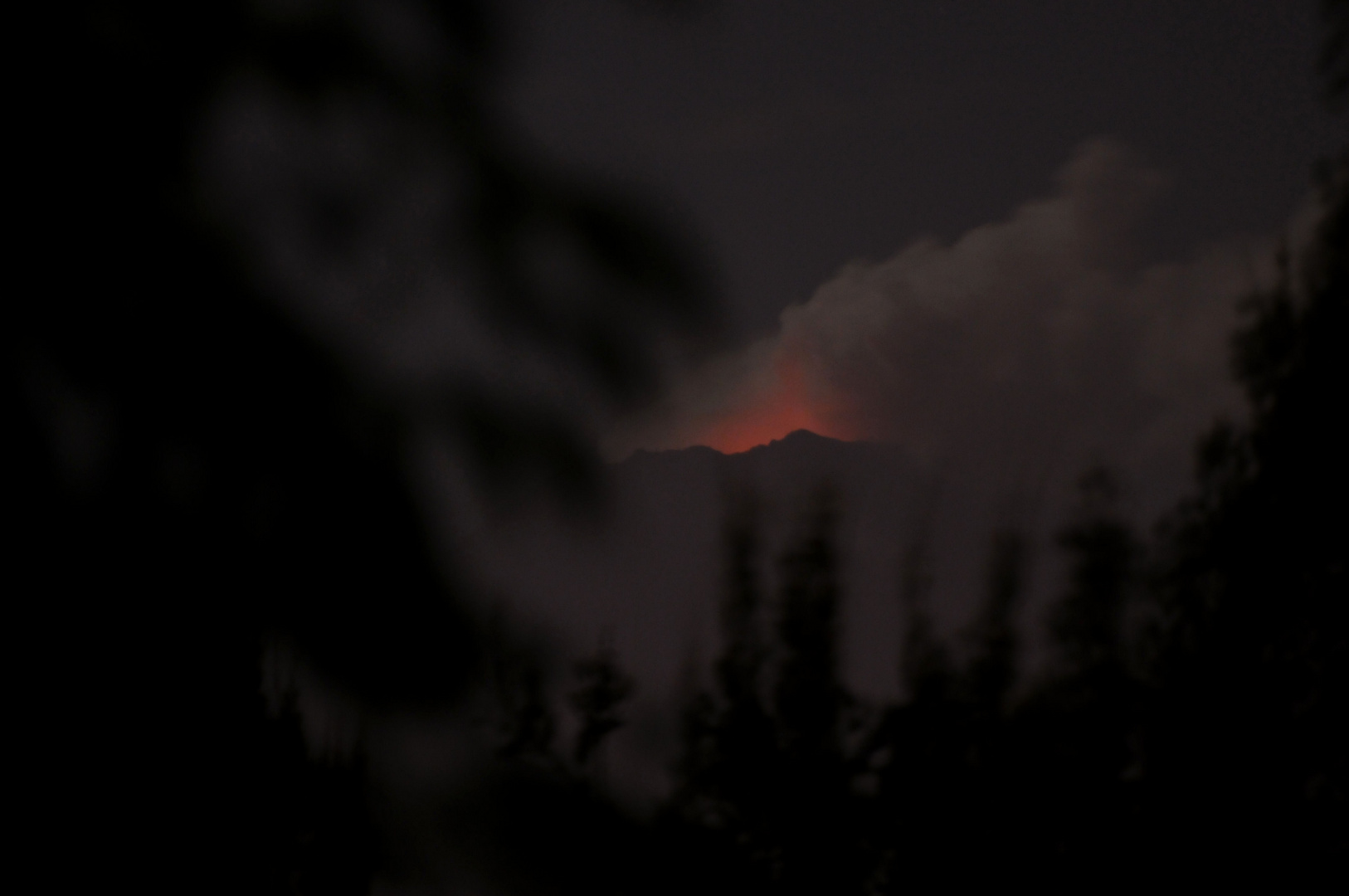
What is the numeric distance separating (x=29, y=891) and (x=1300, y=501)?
159 inches

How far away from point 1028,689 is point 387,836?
3604 mm

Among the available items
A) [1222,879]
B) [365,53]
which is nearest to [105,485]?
[365,53]

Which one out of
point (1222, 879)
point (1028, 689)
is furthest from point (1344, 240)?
point (1222, 879)

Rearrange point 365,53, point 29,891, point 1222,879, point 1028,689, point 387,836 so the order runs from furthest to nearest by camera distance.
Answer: point 1028,689
point 1222,879
point 387,836
point 365,53
point 29,891

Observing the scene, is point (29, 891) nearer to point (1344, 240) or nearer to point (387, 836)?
point (387, 836)

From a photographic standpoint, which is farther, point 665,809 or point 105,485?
point 665,809

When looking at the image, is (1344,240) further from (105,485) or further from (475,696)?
(105,485)

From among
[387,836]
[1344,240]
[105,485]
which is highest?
[1344,240]

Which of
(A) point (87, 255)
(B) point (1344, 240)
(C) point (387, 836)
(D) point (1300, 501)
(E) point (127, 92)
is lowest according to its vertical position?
(C) point (387, 836)

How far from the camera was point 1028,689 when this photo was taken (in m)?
4.11

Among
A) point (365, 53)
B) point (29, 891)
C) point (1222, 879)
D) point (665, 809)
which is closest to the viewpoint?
point (29, 891)

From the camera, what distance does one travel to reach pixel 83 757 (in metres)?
0.76

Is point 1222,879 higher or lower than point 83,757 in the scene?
higher

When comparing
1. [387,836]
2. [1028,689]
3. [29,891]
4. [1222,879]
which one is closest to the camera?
[29,891]
